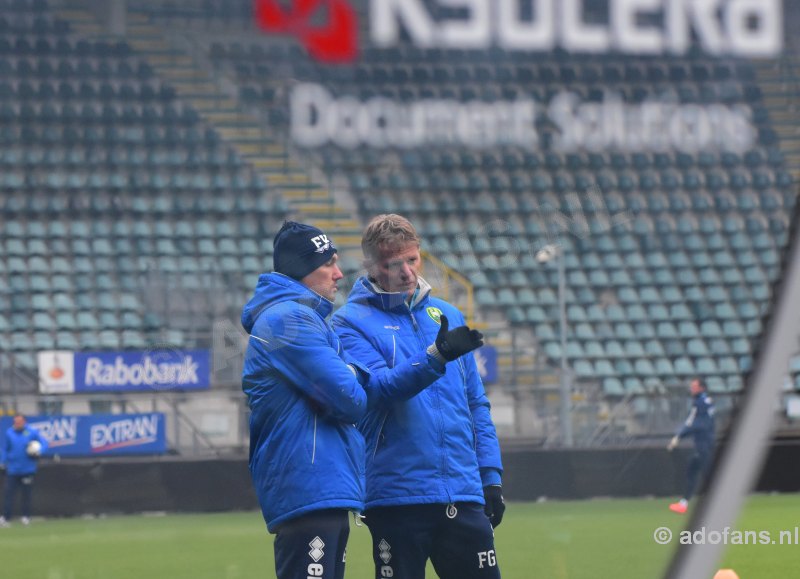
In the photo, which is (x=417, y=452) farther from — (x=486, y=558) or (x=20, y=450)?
(x=20, y=450)

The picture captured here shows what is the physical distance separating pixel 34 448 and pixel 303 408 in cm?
534

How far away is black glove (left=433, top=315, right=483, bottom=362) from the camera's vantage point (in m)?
1.29

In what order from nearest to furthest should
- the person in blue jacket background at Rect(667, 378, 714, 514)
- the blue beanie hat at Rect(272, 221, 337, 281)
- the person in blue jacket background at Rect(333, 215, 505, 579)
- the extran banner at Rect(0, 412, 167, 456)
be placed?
1. the person in blue jacket background at Rect(667, 378, 714, 514)
2. the blue beanie hat at Rect(272, 221, 337, 281)
3. the person in blue jacket background at Rect(333, 215, 505, 579)
4. the extran banner at Rect(0, 412, 167, 456)

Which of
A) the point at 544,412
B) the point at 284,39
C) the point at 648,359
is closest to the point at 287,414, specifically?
the point at 544,412

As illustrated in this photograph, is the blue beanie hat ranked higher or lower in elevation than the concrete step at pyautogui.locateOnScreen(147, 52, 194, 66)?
lower

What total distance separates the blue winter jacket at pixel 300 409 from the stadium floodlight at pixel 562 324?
0.33 m

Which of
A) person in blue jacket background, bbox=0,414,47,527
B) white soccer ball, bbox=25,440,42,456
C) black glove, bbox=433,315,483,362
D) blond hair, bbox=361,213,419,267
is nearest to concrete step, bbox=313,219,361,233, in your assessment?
blond hair, bbox=361,213,419,267

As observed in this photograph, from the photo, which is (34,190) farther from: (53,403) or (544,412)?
(53,403)

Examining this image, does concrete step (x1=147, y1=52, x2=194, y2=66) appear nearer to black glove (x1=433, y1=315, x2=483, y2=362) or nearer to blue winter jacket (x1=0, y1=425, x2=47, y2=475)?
black glove (x1=433, y1=315, x2=483, y2=362)

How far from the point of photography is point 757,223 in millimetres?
869

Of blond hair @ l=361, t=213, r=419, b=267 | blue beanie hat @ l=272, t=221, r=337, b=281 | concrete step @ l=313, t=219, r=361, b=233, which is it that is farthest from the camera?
blue beanie hat @ l=272, t=221, r=337, b=281

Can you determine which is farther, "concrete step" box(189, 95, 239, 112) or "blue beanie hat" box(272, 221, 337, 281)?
"blue beanie hat" box(272, 221, 337, 281)

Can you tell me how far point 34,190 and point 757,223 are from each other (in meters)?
0.49

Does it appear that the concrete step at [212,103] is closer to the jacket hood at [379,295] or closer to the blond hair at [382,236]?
the blond hair at [382,236]
